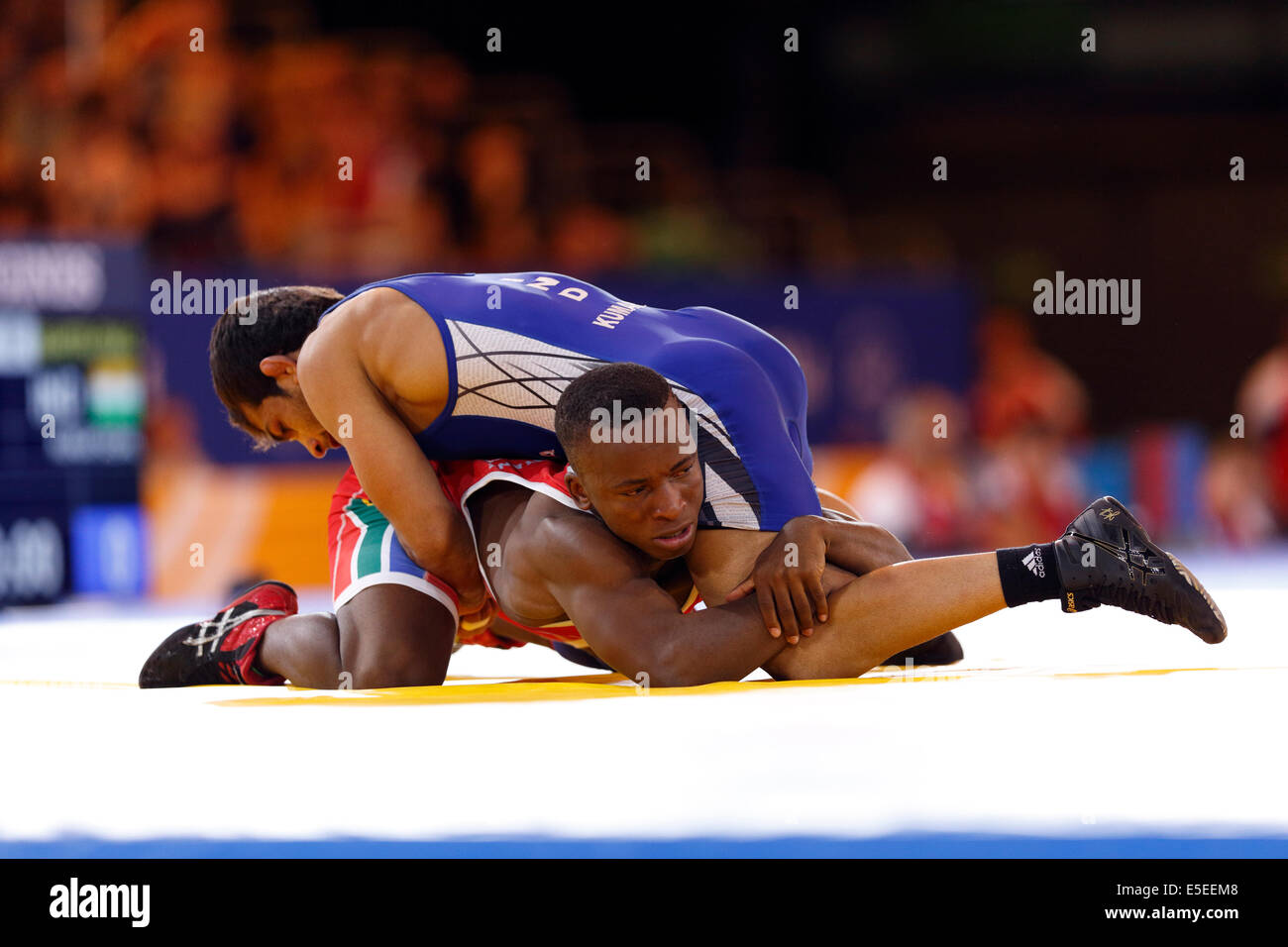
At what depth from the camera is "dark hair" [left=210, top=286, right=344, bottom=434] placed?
2561 mm

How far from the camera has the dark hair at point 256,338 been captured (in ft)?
8.40

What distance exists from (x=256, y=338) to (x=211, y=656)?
0.58 meters

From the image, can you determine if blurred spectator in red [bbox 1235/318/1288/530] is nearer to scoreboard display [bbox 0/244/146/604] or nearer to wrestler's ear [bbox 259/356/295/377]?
scoreboard display [bbox 0/244/146/604]

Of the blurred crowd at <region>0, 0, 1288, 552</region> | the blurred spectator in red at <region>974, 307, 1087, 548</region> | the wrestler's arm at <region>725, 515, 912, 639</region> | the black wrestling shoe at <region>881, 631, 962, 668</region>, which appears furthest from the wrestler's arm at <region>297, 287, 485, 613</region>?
the blurred spectator in red at <region>974, 307, 1087, 548</region>

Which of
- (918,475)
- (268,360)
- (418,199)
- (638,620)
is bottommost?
(638,620)

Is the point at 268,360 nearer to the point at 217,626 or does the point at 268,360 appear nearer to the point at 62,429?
the point at 217,626

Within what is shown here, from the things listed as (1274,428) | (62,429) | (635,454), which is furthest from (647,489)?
(1274,428)

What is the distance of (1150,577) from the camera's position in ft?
7.18

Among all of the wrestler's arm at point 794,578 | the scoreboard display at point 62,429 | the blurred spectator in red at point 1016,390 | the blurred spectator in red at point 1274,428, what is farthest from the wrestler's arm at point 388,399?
the blurred spectator in red at point 1274,428

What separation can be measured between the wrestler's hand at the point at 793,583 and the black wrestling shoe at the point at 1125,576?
380 mm

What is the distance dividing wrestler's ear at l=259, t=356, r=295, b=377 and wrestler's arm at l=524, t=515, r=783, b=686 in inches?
26.8

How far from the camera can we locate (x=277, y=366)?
2.55m

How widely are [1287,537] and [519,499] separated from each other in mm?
6973

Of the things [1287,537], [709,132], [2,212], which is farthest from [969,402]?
[2,212]
